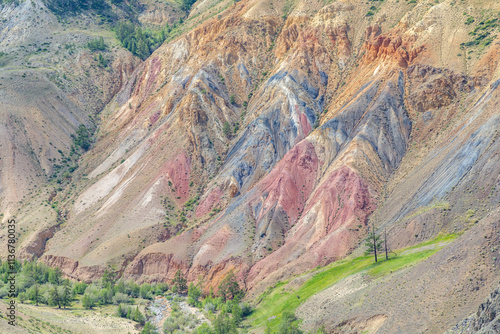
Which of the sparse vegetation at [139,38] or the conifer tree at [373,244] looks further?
the sparse vegetation at [139,38]

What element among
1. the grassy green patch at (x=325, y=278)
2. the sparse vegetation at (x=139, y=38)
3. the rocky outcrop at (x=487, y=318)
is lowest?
the grassy green patch at (x=325, y=278)

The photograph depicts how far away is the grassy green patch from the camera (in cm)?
6306

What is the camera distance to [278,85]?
107 meters

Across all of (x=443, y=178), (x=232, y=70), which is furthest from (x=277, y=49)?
(x=443, y=178)

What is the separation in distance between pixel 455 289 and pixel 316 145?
47.6 metres

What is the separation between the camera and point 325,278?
69688mm

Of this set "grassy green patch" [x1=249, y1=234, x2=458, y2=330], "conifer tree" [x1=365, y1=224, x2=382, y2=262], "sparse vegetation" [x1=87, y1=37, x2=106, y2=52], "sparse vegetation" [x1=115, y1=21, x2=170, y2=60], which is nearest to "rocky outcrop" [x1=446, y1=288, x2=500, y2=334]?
"grassy green patch" [x1=249, y1=234, x2=458, y2=330]

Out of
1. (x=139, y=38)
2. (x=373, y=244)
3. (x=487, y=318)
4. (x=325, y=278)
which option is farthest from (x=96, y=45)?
(x=487, y=318)

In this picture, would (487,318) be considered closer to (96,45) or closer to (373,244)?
(373,244)

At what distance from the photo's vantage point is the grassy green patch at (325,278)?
6306cm

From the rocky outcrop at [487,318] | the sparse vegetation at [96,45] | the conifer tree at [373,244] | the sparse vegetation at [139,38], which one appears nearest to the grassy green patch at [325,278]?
the conifer tree at [373,244]

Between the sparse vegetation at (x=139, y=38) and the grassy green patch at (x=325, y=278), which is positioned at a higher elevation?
the sparse vegetation at (x=139, y=38)

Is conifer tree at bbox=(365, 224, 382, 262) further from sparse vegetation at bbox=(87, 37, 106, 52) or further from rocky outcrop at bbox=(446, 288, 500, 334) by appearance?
sparse vegetation at bbox=(87, 37, 106, 52)

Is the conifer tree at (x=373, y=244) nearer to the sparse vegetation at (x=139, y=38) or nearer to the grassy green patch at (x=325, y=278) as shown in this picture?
the grassy green patch at (x=325, y=278)
